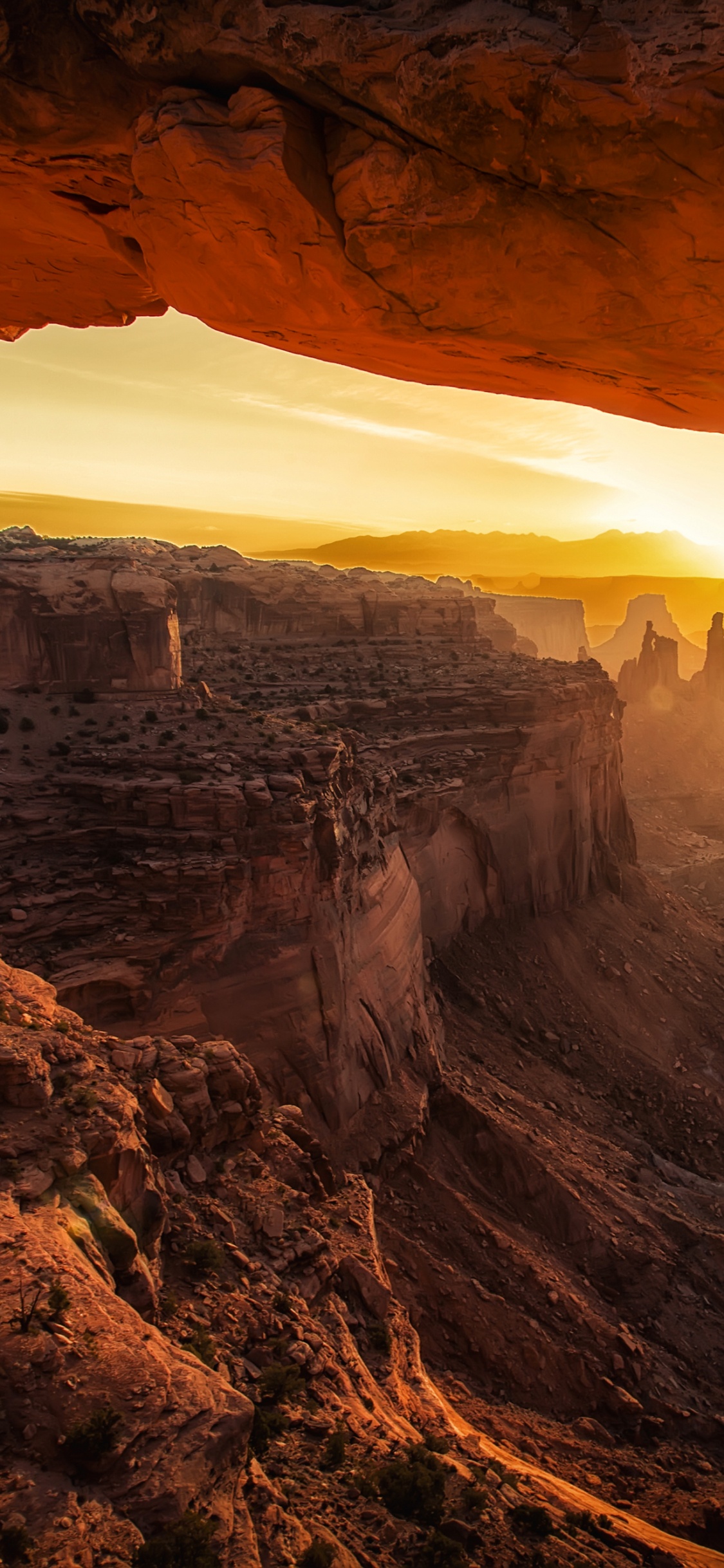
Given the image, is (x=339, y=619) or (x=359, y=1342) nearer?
(x=359, y=1342)

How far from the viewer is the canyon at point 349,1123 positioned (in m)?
7.10

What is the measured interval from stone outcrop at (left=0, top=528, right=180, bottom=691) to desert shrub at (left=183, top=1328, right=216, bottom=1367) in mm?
19178

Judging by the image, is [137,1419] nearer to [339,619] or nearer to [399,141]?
[399,141]

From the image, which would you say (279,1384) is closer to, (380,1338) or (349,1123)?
(380,1338)

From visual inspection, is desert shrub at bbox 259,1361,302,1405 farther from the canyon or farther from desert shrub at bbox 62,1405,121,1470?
desert shrub at bbox 62,1405,121,1470

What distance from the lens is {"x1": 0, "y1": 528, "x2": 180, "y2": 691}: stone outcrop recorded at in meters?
24.1

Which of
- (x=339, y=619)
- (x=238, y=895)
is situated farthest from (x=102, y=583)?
(x=339, y=619)

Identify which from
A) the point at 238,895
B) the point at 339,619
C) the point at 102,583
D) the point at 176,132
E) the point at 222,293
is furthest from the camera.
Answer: the point at 339,619

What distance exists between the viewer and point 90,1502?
5.73m

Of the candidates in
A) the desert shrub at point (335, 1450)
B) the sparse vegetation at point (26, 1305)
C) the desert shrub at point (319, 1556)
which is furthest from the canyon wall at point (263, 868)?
the desert shrub at point (319, 1556)

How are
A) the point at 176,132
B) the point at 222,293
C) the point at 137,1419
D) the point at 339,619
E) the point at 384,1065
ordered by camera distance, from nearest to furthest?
the point at 137,1419
the point at 176,132
the point at 222,293
the point at 384,1065
the point at 339,619

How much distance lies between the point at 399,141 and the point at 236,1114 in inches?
436

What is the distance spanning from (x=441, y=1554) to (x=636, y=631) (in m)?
135

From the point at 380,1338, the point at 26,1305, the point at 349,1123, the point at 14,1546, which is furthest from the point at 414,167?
the point at 349,1123
